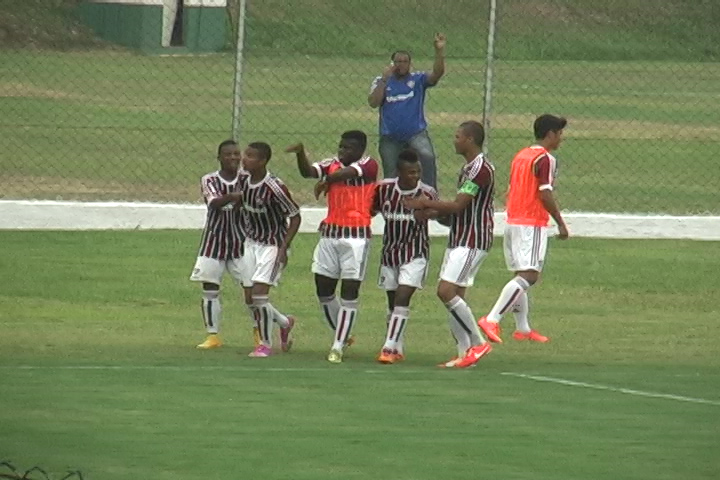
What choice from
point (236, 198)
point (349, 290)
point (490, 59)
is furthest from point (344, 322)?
point (490, 59)

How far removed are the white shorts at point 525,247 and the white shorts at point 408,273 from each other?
1.64 meters

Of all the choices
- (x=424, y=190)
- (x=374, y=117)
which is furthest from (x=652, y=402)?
(x=374, y=117)

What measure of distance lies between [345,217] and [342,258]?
0.96ft

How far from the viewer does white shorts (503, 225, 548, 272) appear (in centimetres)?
1681

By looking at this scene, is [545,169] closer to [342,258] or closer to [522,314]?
[522,314]

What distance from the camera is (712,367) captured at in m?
15.4

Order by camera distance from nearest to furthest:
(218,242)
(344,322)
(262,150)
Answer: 1. (344,322)
2. (262,150)
3. (218,242)

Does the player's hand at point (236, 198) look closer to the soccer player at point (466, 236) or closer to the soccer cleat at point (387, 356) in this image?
the soccer player at point (466, 236)

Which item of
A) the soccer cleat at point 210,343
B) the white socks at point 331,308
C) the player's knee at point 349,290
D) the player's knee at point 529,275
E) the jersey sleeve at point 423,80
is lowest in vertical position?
the soccer cleat at point 210,343

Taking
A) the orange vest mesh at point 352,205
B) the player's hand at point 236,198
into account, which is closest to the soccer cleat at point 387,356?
the orange vest mesh at point 352,205

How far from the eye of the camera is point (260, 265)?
15523 mm

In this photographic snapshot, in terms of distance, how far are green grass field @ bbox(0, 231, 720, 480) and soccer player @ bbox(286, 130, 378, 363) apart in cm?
A: 60

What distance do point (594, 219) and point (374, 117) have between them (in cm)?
606

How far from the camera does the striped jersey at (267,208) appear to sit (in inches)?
611
